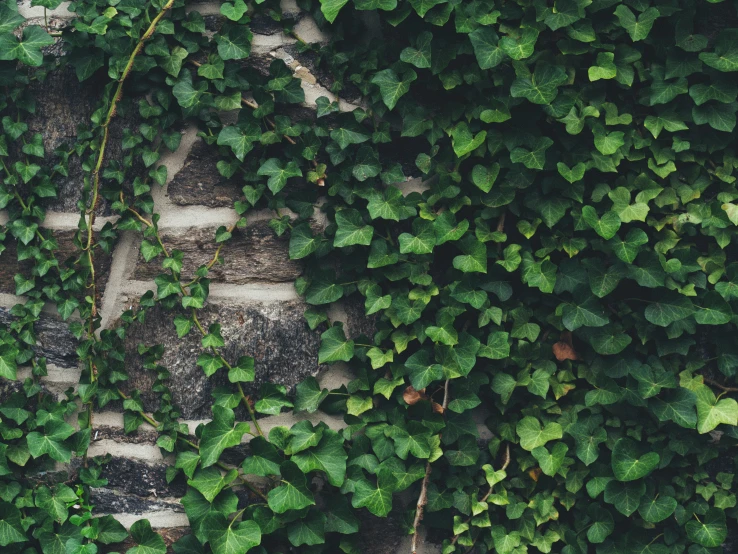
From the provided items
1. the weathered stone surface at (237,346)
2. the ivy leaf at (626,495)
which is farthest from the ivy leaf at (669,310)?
the weathered stone surface at (237,346)

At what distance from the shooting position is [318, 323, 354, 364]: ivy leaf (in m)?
2.10

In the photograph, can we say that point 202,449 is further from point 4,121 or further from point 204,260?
point 4,121

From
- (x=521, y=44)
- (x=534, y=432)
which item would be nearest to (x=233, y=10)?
(x=521, y=44)

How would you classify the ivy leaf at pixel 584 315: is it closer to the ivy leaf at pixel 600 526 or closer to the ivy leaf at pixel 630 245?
the ivy leaf at pixel 630 245

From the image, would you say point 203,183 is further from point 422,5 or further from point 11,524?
point 11,524

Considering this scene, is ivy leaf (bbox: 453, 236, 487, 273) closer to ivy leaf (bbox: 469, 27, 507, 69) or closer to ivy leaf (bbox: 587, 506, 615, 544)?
ivy leaf (bbox: 469, 27, 507, 69)

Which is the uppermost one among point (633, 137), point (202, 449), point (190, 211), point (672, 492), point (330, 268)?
point (633, 137)

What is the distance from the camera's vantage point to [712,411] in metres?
2.02

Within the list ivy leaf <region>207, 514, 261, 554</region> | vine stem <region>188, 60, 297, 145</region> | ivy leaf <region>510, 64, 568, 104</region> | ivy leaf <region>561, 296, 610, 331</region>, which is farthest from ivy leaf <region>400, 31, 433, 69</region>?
ivy leaf <region>207, 514, 261, 554</region>

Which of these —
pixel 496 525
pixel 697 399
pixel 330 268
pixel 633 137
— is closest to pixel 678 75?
pixel 633 137

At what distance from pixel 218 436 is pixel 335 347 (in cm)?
44

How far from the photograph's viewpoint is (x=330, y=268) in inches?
85.4

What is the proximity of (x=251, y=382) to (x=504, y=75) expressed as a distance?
122cm

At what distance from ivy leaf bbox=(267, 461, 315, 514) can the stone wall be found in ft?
0.61
